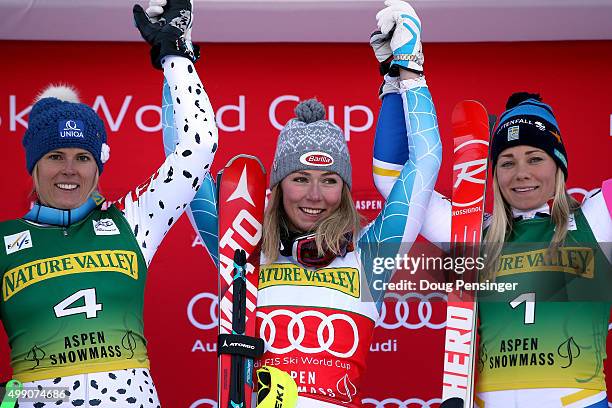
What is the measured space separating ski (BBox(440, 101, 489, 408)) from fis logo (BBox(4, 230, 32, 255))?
149cm

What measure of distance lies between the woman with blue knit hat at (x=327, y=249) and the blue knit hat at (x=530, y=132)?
0.89ft

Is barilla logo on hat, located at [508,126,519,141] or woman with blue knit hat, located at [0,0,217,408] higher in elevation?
barilla logo on hat, located at [508,126,519,141]

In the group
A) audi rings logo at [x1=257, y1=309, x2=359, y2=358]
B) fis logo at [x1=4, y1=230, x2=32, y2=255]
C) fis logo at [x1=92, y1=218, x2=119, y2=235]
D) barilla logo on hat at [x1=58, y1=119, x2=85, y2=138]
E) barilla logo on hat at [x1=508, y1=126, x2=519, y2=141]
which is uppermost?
barilla logo on hat at [x1=508, y1=126, x2=519, y2=141]

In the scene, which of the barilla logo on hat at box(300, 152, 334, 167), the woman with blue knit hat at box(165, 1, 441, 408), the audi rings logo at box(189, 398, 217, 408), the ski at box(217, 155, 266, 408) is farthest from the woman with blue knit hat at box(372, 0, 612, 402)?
the audi rings logo at box(189, 398, 217, 408)

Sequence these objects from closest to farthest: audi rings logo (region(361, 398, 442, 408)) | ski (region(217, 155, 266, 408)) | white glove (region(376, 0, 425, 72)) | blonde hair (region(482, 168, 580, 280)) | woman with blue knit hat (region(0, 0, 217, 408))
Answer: woman with blue knit hat (region(0, 0, 217, 408)), ski (region(217, 155, 266, 408)), blonde hair (region(482, 168, 580, 280)), white glove (region(376, 0, 425, 72)), audi rings logo (region(361, 398, 442, 408))

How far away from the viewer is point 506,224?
137 inches

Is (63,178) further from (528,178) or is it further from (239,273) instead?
(528,178)

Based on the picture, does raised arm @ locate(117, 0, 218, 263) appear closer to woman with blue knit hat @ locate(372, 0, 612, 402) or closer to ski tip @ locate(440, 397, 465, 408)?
woman with blue knit hat @ locate(372, 0, 612, 402)

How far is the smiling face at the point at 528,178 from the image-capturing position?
3469 millimetres

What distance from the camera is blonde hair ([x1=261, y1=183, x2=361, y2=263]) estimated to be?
11.0ft

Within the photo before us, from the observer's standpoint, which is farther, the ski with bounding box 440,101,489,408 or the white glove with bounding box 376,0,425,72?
the white glove with bounding box 376,0,425,72

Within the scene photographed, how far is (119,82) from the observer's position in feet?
14.8

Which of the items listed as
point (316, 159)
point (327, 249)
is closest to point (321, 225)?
point (327, 249)

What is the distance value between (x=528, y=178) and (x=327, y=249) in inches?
30.4
